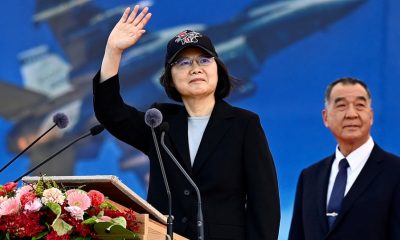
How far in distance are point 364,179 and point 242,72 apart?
1517 millimetres

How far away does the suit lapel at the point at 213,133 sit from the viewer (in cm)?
304

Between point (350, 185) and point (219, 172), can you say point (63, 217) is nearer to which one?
point (219, 172)

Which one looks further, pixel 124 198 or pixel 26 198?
pixel 124 198

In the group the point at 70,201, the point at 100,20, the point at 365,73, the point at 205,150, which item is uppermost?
the point at 100,20

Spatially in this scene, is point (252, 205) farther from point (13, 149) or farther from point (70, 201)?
point (13, 149)

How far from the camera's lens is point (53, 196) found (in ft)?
7.93

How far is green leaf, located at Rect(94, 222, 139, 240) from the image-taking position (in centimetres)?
237

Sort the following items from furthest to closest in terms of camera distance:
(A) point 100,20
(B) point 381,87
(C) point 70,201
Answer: (A) point 100,20 → (B) point 381,87 → (C) point 70,201

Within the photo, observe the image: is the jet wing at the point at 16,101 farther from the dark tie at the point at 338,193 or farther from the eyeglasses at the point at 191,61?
the eyeglasses at the point at 191,61

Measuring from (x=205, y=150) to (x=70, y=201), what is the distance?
0.76m

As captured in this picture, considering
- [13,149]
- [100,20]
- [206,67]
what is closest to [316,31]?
[100,20]

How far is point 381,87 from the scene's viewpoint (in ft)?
17.3

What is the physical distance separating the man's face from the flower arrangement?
196 centimetres

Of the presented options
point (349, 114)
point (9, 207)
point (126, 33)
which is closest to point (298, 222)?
point (349, 114)
